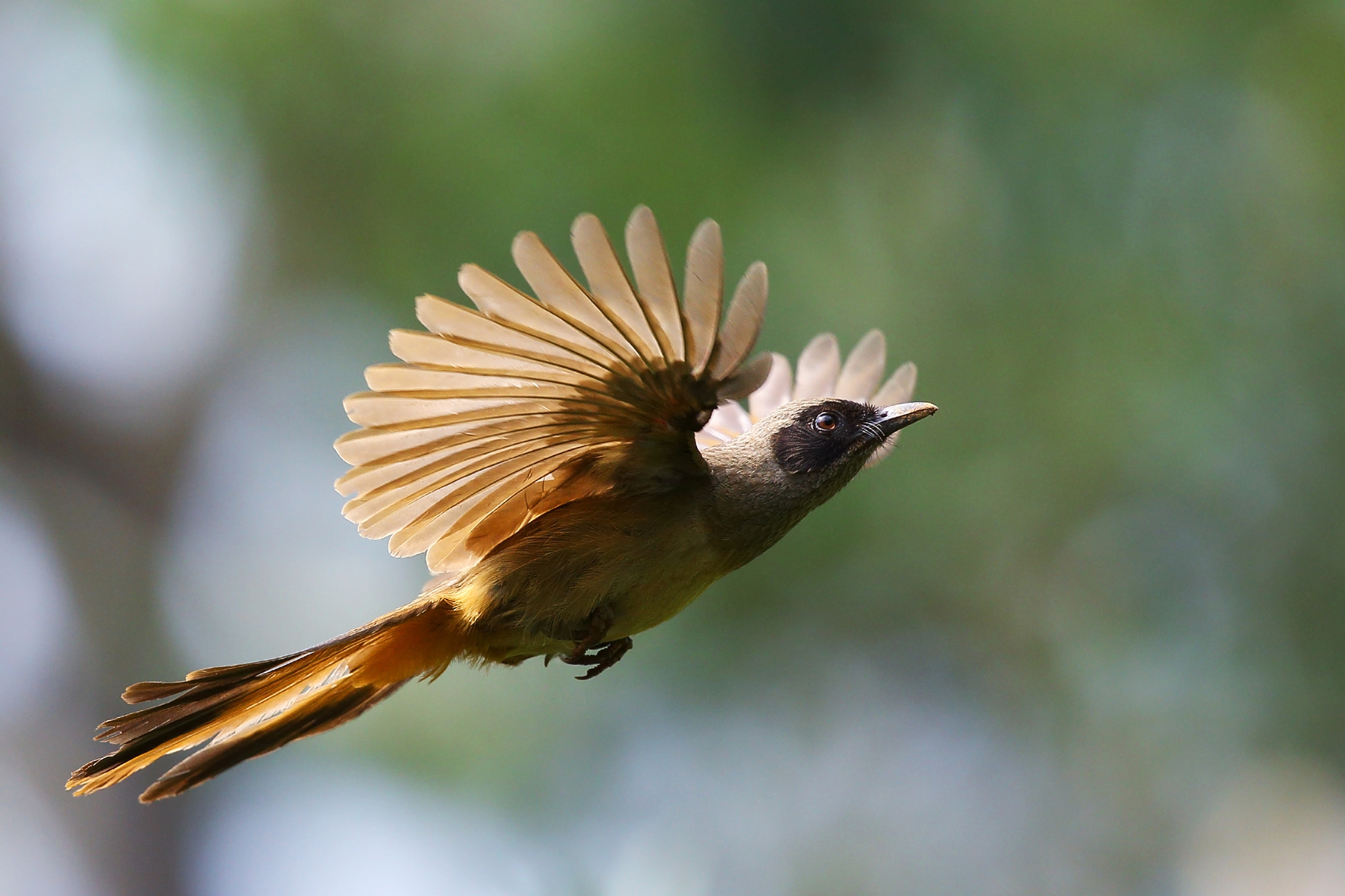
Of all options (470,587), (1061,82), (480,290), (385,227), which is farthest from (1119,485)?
(480,290)

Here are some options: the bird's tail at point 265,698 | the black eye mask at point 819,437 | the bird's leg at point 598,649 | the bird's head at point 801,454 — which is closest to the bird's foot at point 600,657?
the bird's leg at point 598,649

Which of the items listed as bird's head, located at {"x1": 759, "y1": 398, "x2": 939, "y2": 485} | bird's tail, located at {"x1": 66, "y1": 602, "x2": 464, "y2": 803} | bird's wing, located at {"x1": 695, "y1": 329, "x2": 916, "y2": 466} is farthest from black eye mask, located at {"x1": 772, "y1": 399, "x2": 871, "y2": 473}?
bird's tail, located at {"x1": 66, "y1": 602, "x2": 464, "y2": 803}

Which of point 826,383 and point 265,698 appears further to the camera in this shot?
point 826,383

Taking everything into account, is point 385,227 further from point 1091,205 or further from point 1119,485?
point 1119,485

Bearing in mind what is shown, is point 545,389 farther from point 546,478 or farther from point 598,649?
point 598,649

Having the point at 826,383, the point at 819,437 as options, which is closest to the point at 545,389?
the point at 819,437

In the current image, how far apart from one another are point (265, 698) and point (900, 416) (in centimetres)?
190

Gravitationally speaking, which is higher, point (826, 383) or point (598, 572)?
point (826, 383)

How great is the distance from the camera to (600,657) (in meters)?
3.10

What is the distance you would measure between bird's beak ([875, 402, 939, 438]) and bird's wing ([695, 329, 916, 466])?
585mm

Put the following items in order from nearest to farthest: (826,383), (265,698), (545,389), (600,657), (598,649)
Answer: (545,389)
(265,698)
(600,657)
(598,649)
(826,383)

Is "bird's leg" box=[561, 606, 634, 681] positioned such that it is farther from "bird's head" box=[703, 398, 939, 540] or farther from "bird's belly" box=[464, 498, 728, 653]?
"bird's head" box=[703, 398, 939, 540]

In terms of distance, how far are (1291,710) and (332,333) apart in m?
6.76

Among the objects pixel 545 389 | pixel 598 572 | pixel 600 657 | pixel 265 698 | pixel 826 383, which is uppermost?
pixel 826 383
